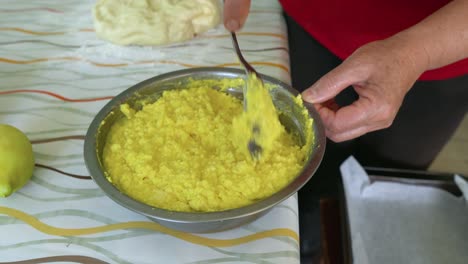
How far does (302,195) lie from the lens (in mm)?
1367

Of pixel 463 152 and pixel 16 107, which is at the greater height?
pixel 16 107

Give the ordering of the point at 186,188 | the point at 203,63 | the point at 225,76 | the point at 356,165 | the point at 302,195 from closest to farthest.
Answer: the point at 186,188, the point at 225,76, the point at 203,63, the point at 356,165, the point at 302,195

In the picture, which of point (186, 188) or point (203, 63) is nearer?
point (186, 188)

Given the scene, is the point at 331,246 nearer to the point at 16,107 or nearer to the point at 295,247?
the point at 295,247

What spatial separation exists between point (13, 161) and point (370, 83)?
62cm

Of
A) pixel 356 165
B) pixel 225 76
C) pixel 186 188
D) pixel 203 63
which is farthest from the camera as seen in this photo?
pixel 356 165

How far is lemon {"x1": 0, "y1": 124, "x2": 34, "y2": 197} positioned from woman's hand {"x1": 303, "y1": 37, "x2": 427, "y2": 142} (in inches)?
19.1

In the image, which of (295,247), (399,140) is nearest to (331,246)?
(399,140)

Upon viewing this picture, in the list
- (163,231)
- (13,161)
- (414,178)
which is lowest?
(414,178)

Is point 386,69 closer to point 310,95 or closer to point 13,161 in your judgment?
point 310,95

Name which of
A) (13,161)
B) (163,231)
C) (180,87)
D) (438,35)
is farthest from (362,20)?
(13,161)

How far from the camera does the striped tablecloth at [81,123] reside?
65 cm

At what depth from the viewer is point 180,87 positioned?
2.74 ft

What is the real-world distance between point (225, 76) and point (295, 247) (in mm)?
356
